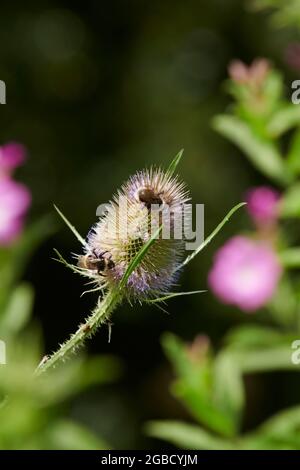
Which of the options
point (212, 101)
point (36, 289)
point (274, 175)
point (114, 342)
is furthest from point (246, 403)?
point (274, 175)

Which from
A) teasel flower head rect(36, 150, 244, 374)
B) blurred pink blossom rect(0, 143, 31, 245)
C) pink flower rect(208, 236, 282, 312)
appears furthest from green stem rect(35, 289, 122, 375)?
blurred pink blossom rect(0, 143, 31, 245)

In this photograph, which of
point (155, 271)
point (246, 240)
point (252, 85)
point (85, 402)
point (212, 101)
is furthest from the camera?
point (212, 101)

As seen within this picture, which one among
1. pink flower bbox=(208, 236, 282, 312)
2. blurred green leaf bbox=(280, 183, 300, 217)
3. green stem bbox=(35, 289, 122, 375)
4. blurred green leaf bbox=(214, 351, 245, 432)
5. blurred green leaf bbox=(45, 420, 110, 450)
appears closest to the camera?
green stem bbox=(35, 289, 122, 375)

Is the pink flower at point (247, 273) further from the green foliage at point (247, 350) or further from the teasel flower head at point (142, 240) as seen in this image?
the teasel flower head at point (142, 240)

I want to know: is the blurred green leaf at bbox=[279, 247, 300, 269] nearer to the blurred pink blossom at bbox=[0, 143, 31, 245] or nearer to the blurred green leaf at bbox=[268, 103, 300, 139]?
the blurred green leaf at bbox=[268, 103, 300, 139]

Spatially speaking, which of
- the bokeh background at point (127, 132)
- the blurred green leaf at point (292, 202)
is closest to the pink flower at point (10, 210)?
the blurred green leaf at point (292, 202)
